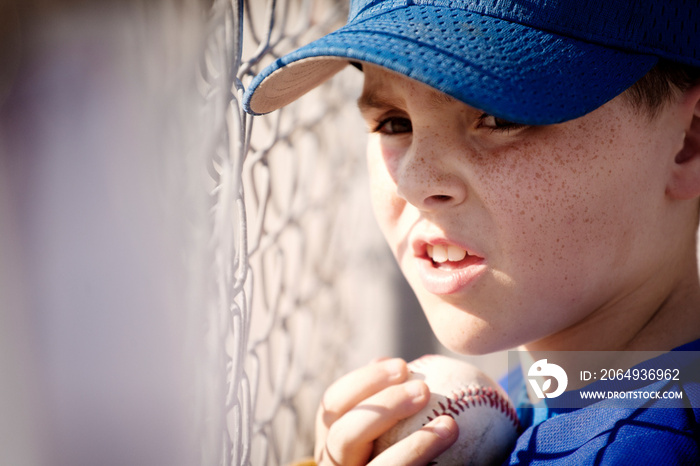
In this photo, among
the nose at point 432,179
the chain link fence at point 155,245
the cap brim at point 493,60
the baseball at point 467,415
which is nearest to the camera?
the cap brim at point 493,60

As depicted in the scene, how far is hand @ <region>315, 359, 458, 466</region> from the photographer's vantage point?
2.69 ft

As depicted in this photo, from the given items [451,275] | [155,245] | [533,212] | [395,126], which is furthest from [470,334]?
[155,245]

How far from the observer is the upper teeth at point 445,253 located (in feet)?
2.64

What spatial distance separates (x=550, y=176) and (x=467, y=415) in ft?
1.29

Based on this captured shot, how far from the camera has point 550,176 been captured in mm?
738

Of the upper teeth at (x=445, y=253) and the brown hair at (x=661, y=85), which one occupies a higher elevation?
the brown hair at (x=661, y=85)

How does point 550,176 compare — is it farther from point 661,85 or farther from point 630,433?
point 630,433

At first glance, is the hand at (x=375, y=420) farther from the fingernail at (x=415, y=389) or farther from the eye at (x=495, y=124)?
the eye at (x=495, y=124)

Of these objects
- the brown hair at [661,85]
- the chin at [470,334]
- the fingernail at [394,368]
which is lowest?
the fingernail at [394,368]

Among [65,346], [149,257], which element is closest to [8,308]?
[65,346]

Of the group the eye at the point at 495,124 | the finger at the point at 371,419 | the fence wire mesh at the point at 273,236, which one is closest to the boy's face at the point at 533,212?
the eye at the point at 495,124

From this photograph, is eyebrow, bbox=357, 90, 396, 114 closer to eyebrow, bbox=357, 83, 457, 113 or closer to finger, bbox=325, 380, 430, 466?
eyebrow, bbox=357, 83, 457, 113

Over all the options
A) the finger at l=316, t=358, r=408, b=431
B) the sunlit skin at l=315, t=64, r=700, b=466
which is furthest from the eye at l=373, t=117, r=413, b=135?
the finger at l=316, t=358, r=408, b=431

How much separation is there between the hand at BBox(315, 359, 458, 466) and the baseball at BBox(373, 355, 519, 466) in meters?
0.02
